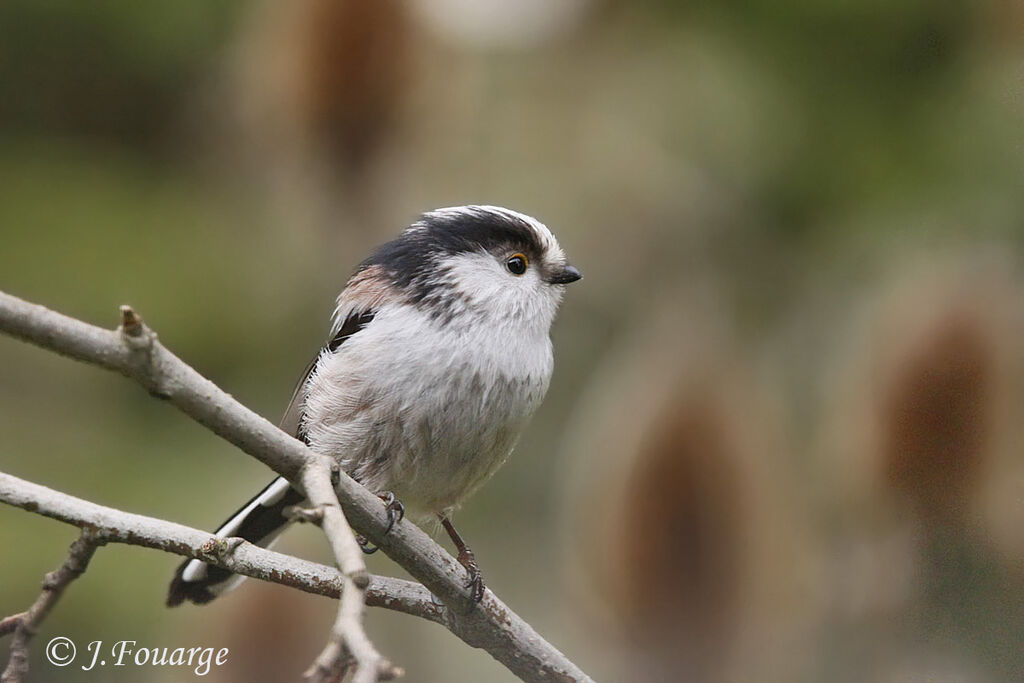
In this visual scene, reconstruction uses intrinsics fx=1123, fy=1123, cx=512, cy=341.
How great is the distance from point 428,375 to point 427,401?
55mm

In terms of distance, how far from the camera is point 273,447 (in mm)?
1604

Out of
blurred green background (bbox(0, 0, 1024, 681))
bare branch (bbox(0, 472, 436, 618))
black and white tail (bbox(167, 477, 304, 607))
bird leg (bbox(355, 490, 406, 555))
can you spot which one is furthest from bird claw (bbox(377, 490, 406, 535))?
blurred green background (bbox(0, 0, 1024, 681))

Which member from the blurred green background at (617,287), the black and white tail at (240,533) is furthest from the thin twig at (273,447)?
the blurred green background at (617,287)

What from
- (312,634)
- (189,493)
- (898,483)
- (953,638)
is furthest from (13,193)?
(953,638)

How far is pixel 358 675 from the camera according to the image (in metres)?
1.18

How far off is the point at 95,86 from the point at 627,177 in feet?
8.63

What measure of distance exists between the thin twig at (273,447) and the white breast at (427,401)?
14.6 inches

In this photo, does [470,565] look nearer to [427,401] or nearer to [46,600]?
[427,401]

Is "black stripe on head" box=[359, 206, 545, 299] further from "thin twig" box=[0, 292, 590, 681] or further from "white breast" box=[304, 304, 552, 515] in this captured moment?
"thin twig" box=[0, 292, 590, 681]

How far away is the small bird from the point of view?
7.83ft

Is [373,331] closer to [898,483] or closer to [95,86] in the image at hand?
[898,483]

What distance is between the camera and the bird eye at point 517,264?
272 centimetres

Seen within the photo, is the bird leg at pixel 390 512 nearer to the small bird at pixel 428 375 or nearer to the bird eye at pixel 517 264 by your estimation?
the small bird at pixel 428 375

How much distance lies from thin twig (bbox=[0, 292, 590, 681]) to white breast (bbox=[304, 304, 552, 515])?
1.21 feet
